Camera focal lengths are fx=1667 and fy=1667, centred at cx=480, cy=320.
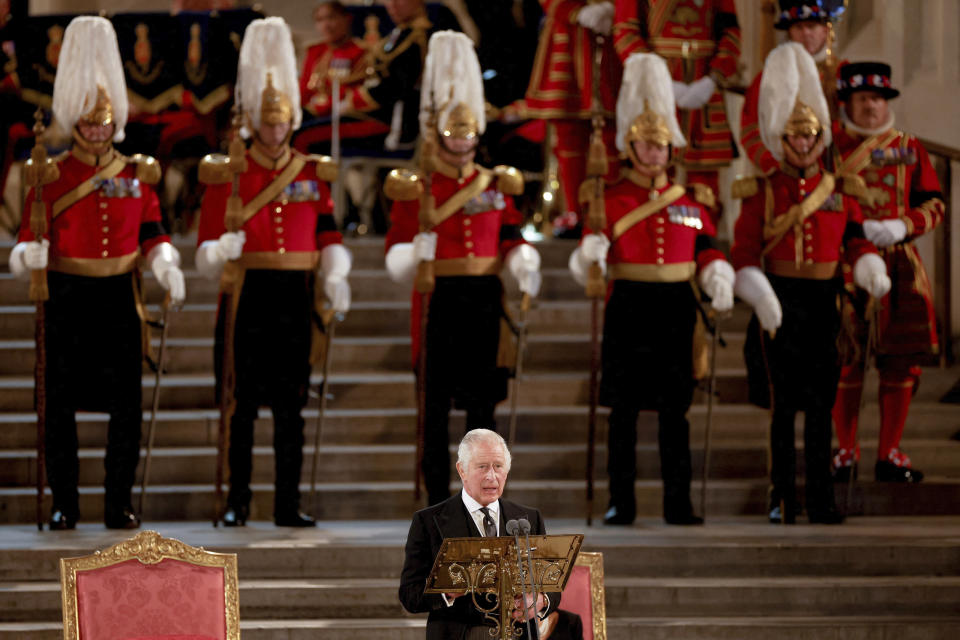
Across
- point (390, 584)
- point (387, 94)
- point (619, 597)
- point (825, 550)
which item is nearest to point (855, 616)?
point (825, 550)

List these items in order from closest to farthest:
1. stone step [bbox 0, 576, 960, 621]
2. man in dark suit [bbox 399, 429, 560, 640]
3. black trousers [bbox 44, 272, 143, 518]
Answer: man in dark suit [bbox 399, 429, 560, 640] < stone step [bbox 0, 576, 960, 621] < black trousers [bbox 44, 272, 143, 518]

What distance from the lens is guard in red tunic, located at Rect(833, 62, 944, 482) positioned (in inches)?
317

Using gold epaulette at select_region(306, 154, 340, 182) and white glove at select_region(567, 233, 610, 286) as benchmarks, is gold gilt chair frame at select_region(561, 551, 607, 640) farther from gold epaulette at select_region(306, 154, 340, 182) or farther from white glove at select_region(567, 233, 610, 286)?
gold epaulette at select_region(306, 154, 340, 182)

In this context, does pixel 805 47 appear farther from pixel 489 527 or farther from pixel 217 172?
pixel 489 527

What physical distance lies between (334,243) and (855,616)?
2.83 m

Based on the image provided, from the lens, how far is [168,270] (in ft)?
24.4

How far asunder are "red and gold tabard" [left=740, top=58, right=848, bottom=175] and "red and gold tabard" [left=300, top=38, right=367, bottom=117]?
319 centimetres

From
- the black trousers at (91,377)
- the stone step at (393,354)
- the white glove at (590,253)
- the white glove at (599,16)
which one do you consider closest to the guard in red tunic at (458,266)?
the white glove at (590,253)

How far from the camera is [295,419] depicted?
7.51 m

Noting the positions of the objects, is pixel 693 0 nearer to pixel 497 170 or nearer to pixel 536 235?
pixel 497 170

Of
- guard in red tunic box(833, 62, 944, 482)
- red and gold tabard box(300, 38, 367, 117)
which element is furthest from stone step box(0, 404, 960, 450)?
red and gold tabard box(300, 38, 367, 117)

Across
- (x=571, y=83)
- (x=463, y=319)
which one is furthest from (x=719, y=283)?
(x=571, y=83)

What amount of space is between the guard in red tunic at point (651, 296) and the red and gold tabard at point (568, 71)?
1919 millimetres

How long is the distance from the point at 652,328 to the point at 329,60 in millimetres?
4473
